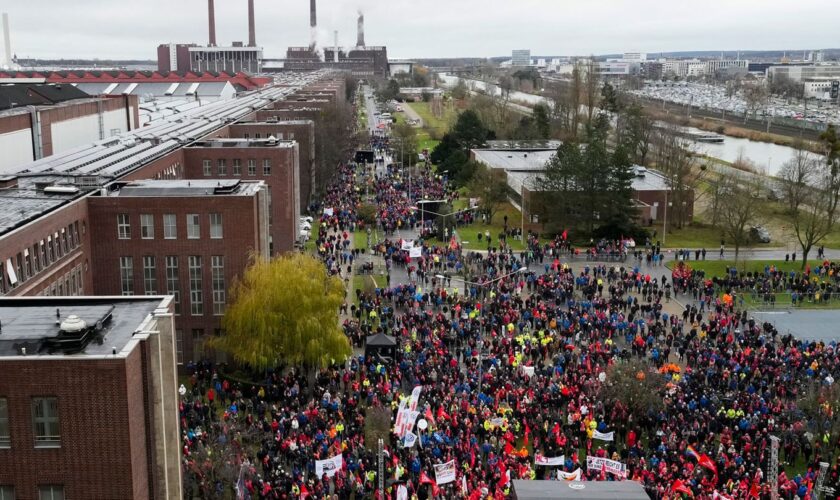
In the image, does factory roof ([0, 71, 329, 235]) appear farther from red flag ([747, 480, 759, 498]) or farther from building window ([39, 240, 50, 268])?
red flag ([747, 480, 759, 498])

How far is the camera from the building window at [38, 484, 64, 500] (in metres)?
18.8

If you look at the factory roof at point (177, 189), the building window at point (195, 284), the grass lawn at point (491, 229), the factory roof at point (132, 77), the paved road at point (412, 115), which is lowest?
the grass lawn at point (491, 229)

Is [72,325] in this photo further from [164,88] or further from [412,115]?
Answer: [412,115]

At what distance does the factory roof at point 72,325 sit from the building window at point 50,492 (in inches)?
112

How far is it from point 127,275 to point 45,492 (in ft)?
69.9

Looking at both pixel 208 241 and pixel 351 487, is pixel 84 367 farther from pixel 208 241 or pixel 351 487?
pixel 208 241

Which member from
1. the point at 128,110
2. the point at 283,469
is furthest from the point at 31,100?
the point at 283,469

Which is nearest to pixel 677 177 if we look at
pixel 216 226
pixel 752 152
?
pixel 216 226

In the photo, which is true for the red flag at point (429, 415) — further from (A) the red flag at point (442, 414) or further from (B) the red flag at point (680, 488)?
(B) the red flag at point (680, 488)

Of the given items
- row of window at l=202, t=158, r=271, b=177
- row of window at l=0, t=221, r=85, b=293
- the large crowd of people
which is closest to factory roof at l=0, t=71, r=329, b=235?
row of window at l=0, t=221, r=85, b=293

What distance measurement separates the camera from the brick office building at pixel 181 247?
3884cm

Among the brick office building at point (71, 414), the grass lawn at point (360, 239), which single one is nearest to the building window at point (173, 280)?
the brick office building at point (71, 414)

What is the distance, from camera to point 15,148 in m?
62.9

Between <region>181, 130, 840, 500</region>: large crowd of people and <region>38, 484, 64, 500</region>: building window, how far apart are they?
6578mm
